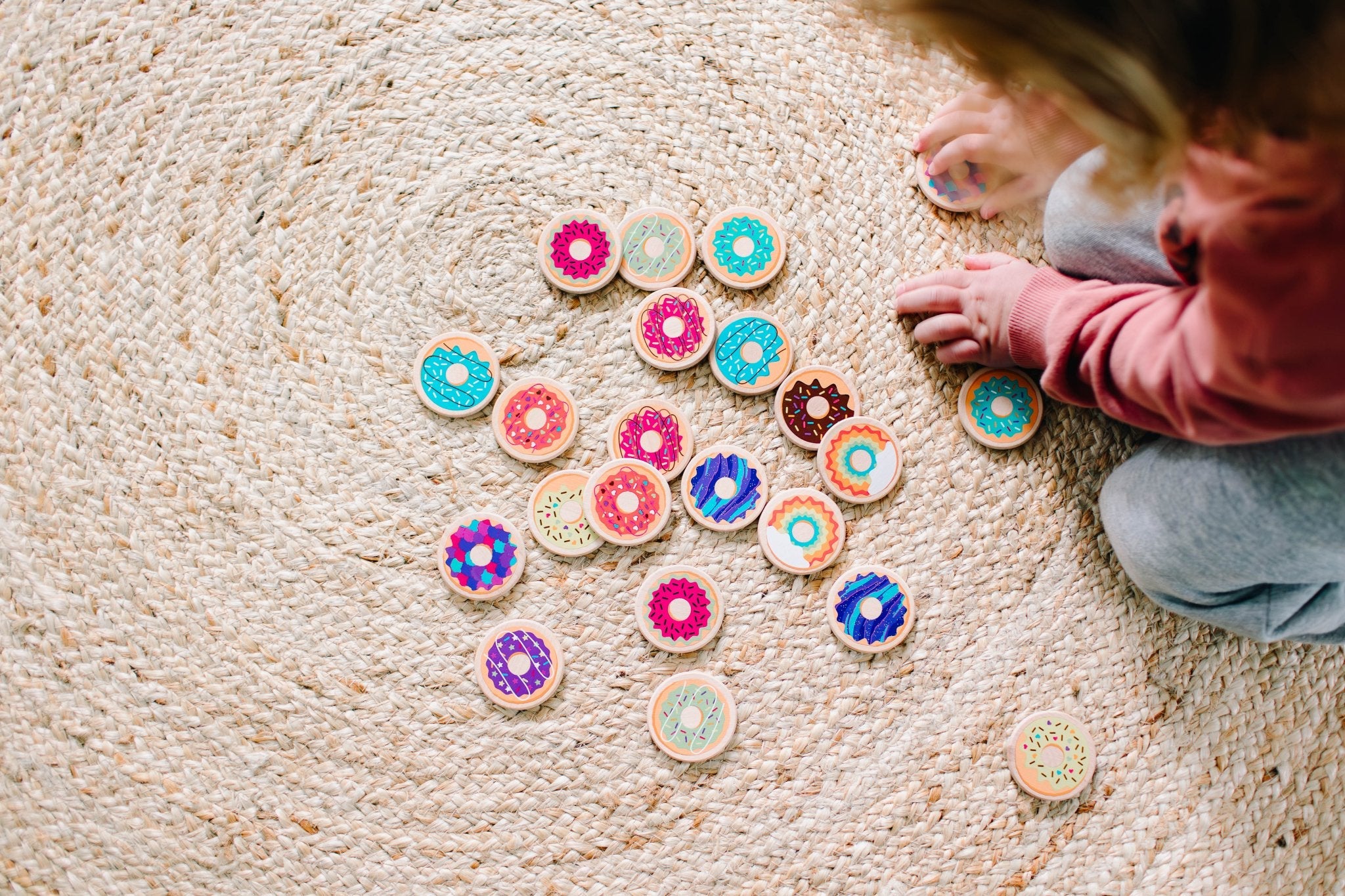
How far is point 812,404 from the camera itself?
0.81m

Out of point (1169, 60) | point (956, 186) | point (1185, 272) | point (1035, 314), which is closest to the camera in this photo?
point (1169, 60)

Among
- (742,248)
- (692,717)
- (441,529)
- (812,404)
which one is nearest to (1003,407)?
(812,404)

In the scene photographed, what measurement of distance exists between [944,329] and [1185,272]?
9.2 inches

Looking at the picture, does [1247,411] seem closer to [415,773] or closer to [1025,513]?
[1025,513]

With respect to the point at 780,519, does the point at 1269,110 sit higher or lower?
higher

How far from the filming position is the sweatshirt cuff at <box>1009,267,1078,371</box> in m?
0.73

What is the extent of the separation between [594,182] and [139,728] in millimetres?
617

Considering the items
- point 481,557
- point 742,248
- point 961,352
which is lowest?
point 481,557

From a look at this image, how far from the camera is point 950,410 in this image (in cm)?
82

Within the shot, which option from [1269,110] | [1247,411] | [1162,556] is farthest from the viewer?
[1162,556]

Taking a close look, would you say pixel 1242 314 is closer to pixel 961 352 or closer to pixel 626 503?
pixel 961 352

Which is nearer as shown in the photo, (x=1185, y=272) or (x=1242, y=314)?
(x=1242, y=314)

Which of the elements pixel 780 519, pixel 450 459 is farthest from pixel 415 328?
pixel 780 519

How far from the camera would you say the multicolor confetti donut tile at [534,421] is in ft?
2.60
